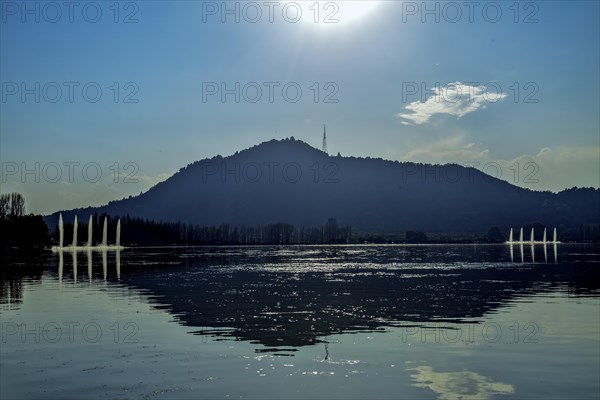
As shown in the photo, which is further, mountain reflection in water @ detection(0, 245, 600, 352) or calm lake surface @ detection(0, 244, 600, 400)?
mountain reflection in water @ detection(0, 245, 600, 352)

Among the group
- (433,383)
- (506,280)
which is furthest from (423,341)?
(506,280)

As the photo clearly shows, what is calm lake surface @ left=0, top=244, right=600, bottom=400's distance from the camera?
27.6 meters

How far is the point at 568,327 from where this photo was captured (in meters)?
44.9

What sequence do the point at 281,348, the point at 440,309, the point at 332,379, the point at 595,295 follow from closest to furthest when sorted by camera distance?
the point at 332,379 → the point at 281,348 → the point at 440,309 → the point at 595,295

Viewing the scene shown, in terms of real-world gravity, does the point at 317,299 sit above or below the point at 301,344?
below

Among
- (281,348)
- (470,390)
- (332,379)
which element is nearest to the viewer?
(470,390)

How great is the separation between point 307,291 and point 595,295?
93.6 feet

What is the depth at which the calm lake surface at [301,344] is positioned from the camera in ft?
90.6

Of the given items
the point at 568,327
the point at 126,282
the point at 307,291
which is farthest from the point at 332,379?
the point at 126,282

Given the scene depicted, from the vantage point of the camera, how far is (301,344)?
1481 inches

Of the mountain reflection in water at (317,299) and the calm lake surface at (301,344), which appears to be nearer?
the calm lake surface at (301,344)

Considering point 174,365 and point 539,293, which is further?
point 539,293

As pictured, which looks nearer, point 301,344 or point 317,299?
point 301,344

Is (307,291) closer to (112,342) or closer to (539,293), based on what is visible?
(539,293)
